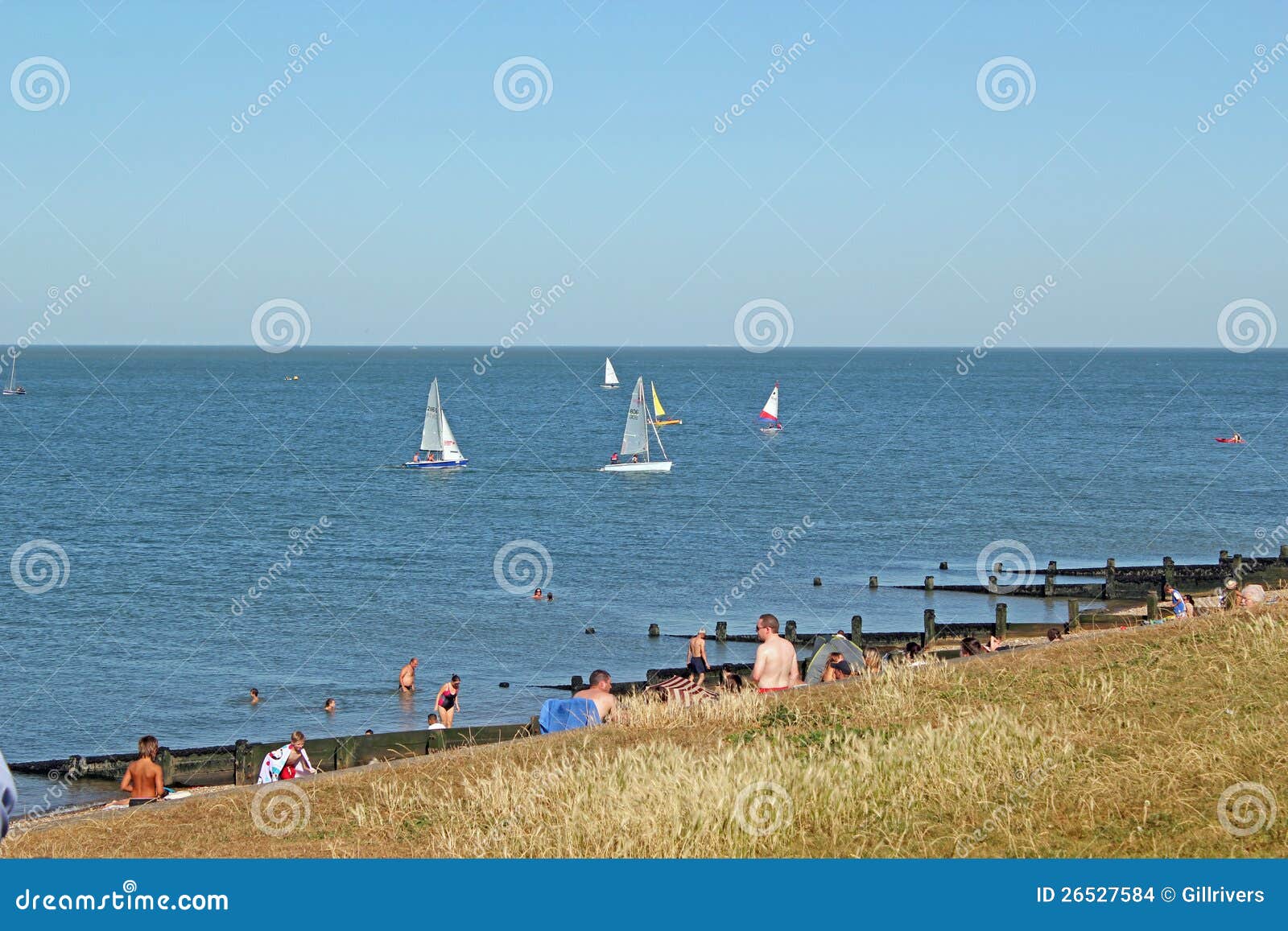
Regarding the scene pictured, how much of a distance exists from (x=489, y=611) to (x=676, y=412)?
372ft

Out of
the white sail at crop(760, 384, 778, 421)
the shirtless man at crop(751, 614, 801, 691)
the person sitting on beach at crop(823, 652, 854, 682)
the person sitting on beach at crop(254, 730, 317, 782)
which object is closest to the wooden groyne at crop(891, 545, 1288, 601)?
the person sitting on beach at crop(823, 652, 854, 682)

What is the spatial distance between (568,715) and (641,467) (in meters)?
67.3

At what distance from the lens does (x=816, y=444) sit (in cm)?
10462

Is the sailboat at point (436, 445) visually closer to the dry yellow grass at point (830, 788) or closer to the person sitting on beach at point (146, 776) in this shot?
the person sitting on beach at point (146, 776)

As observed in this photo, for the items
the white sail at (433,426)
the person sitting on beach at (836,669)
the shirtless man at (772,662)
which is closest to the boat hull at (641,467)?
the white sail at (433,426)

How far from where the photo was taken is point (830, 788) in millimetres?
10523

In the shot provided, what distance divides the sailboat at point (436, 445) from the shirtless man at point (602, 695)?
231 feet

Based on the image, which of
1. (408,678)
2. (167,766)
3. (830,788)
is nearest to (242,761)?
(167,766)

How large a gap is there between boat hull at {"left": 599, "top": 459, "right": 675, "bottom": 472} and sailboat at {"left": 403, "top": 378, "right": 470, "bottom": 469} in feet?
33.1

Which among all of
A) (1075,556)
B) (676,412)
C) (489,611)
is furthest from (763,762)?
(676,412)

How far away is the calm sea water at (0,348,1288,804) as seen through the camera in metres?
32.3

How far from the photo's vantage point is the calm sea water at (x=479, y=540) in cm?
3231

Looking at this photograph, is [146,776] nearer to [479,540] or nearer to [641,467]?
[479,540]

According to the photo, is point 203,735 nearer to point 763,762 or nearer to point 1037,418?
point 763,762
